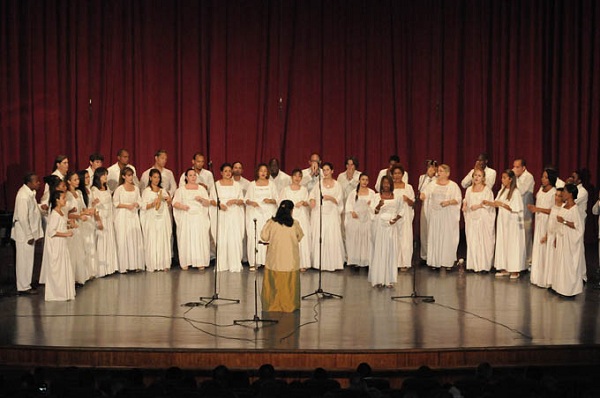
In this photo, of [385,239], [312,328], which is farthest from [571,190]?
[312,328]

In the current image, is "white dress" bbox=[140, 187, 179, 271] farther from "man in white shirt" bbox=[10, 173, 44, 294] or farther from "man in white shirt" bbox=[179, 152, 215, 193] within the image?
"man in white shirt" bbox=[10, 173, 44, 294]

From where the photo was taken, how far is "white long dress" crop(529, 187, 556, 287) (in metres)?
13.6

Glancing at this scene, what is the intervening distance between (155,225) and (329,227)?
9.32 ft

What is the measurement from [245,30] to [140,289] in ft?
21.8

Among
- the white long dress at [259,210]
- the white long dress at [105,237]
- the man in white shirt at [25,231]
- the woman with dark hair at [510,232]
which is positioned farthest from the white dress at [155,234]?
the woman with dark hair at [510,232]

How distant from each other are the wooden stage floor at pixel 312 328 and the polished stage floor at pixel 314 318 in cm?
1

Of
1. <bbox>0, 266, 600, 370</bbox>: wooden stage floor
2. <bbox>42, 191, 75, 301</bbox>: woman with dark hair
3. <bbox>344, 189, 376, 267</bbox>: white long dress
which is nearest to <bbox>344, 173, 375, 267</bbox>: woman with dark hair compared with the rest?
<bbox>344, 189, 376, 267</bbox>: white long dress

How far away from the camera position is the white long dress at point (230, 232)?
1501cm

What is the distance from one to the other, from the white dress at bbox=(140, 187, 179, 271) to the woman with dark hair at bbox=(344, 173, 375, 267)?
2968mm

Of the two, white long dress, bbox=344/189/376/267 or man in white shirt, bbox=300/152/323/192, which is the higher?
man in white shirt, bbox=300/152/323/192

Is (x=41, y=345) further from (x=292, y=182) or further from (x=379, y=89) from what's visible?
(x=379, y=89)

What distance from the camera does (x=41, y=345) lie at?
995 centimetres

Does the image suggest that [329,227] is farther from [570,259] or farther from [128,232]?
[570,259]

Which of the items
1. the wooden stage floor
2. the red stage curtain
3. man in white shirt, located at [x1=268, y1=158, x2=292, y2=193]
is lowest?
the wooden stage floor
